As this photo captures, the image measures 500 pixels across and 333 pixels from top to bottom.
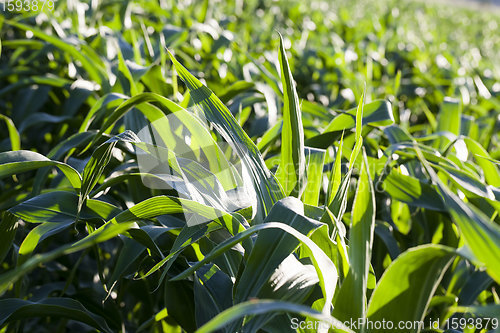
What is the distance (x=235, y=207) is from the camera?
816 millimetres

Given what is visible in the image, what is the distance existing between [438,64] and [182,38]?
1714mm

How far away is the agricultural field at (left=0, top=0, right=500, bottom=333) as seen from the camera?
65cm

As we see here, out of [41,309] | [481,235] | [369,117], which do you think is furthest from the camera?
[369,117]

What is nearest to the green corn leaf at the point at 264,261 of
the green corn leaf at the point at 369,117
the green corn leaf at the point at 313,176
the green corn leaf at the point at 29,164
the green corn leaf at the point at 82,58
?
the green corn leaf at the point at 313,176

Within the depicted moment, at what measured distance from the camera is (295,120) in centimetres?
86

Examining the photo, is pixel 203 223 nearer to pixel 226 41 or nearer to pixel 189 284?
pixel 189 284

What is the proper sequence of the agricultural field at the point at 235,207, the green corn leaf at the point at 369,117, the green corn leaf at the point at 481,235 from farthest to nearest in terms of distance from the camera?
the green corn leaf at the point at 369,117 → the agricultural field at the point at 235,207 → the green corn leaf at the point at 481,235

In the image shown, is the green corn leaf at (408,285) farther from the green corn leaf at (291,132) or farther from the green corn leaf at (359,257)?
the green corn leaf at (291,132)

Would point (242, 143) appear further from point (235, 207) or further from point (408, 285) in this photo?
point (408, 285)

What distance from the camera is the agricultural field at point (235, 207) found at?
0.65 meters

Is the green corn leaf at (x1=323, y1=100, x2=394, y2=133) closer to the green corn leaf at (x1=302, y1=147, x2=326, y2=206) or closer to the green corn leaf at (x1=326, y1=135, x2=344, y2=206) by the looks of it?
the green corn leaf at (x1=302, y1=147, x2=326, y2=206)

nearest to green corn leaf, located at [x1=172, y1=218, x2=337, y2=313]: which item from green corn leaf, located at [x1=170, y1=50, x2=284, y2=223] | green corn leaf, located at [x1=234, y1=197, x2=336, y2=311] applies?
green corn leaf, located at [x1=234, y1=197, x2=336, y2=311]

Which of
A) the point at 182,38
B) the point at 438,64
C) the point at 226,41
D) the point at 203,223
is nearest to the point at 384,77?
the point at 438,64

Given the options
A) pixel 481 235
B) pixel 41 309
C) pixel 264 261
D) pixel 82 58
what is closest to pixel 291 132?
pixel 264 261
